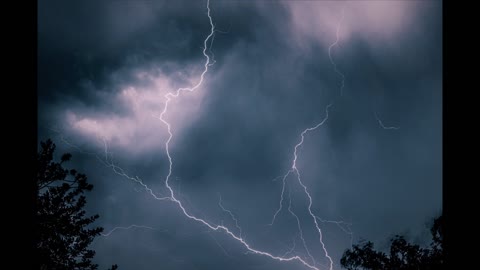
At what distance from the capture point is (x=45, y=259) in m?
6.28

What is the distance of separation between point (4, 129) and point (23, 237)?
2.44 feet

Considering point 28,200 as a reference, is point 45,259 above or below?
above

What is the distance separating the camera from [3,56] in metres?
2.21
